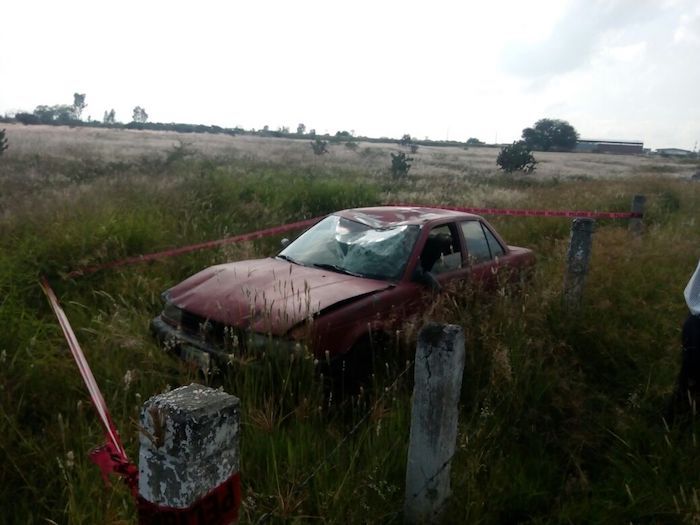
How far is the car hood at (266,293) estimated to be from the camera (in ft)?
10.6

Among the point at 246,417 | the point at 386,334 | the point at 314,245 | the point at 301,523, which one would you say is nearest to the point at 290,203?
the point at 314,245

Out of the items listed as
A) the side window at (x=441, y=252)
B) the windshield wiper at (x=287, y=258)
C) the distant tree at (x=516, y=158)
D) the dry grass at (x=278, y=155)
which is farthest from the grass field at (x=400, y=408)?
the distant tree at (x=516, y=158)

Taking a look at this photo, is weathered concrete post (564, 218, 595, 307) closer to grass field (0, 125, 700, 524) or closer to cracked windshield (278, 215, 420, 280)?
grass field (0, 125, 700, 524)

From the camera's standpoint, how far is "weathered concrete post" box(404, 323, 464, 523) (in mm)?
2027

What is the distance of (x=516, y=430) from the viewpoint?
289 centimetres

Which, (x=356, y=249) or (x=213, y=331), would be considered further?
(x=356, y=249)

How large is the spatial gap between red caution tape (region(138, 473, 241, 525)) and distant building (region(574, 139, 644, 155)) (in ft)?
263

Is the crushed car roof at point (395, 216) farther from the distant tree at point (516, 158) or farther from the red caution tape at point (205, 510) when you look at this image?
the distant tree at point (516, 158)

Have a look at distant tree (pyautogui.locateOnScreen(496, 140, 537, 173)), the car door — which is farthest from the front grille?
distant tree (pyautogui.locateOnScreen(496, 140, 537, 173))

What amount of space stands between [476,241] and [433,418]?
3112 millimetres

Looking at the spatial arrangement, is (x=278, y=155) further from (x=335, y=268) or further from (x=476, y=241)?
(x=335, y=268)

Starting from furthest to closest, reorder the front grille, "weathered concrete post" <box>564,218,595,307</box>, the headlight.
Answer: "weathered concrete post" <box>564,218,595,307</box> → the headlight → the front grille

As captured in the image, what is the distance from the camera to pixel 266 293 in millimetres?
3572

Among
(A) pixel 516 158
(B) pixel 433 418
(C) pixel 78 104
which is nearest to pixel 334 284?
(B) pixel 433 418
